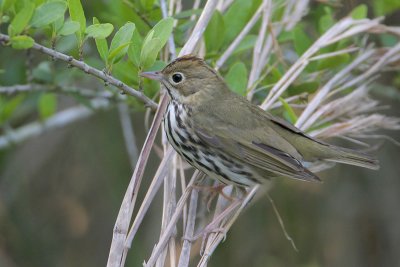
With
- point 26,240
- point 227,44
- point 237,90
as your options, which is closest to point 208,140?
point 237,90

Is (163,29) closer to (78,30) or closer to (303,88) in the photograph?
(78,30)

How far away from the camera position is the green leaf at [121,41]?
10.6 ft

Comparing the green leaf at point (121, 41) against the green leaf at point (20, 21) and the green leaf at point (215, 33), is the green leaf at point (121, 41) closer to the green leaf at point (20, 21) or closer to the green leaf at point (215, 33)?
the green leaf at point (20, 21)

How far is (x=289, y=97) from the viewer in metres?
4.18

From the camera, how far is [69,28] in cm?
313

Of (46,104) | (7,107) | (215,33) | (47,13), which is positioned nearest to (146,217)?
(46,104)

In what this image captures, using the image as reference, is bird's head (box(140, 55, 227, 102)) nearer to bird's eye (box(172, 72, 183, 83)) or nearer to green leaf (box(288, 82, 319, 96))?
bird's eye (box(172, 72, 183, 83))

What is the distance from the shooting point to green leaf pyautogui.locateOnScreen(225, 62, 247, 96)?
12.9ft

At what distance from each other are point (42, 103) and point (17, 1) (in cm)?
183

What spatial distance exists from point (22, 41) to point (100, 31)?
0.37 m

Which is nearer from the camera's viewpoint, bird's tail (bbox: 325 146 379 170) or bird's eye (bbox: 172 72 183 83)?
bird's eye (bbox: 172 72 183 83)

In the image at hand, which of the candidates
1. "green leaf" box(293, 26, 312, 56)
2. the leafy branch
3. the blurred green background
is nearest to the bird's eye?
the leafy branch

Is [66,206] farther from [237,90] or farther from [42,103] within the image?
[237,90]

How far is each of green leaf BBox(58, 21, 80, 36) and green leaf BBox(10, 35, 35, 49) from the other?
0.22 metres
